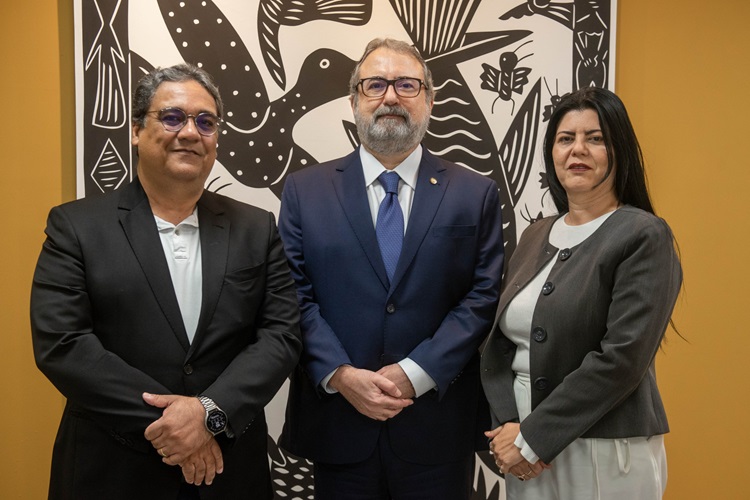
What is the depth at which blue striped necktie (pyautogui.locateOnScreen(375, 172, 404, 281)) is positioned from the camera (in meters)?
2.43

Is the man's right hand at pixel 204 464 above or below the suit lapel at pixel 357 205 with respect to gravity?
below

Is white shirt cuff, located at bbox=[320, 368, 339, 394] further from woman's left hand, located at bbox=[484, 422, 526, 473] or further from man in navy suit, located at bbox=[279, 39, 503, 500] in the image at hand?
woman's left hand, located at bbox=[484, 422, 526, 473]

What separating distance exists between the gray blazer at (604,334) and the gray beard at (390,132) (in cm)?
69

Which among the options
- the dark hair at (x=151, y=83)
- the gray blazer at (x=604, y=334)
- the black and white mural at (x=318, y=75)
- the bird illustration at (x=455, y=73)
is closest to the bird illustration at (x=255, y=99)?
the black and white mural at (x=318, y=75)

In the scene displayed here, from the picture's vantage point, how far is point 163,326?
202 cm

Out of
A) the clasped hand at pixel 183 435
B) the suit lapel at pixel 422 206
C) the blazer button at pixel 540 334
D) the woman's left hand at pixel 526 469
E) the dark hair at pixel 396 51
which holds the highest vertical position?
the dark hair at pixel 396 51

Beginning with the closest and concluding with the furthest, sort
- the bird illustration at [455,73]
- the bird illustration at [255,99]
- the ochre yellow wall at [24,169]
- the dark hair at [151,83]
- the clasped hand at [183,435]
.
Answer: the clasped hand at [183,435] → the dark hair at [151,83] → the ochre yellow wall at [24,169] → the bird illustration at [255,99] → the bird illustration at [455,73]

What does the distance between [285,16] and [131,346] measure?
179cm

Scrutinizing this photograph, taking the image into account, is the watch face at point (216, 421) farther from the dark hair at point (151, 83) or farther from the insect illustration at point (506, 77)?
the insect illustration at point (506, 77)

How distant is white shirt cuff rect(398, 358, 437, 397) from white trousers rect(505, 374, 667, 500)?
46cm

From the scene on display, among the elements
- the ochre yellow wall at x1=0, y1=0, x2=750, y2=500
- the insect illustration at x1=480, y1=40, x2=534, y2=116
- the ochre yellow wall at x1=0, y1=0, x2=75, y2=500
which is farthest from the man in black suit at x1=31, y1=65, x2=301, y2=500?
the ochre yellow wall at x1=0, y1=0, x2=750, y2=500

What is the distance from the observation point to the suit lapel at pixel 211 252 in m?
2.06

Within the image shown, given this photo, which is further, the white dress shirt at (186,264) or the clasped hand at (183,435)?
the white dress shirt at (186,264)

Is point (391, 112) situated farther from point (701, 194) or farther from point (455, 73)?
point (701, 194)
